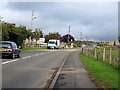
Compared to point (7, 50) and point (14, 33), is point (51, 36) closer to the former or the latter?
point (14, 33)

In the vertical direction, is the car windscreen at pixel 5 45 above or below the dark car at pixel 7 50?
above

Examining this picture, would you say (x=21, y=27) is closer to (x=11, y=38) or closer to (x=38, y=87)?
(x=11, y=38)

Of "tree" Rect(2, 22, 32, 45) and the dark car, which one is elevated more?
"tree" Rect(2, 22, 32, 45)

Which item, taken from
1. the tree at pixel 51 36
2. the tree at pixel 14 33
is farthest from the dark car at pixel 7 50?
the tree at pixel 51 36

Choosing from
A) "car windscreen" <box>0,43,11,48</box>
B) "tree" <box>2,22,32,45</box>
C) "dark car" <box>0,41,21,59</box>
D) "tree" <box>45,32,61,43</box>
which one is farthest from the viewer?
"tree" <box>45,32,61,43</box>

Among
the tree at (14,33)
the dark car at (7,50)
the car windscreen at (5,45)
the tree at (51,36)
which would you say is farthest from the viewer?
the tree at (51,36)

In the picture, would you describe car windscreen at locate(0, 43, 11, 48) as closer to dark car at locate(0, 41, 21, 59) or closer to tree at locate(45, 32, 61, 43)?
dark car at locate(0, 41, 21, 59)

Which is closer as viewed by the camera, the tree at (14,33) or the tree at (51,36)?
the tree at (14,33)

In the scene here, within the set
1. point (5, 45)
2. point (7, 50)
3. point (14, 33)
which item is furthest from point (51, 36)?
point (7, 50)

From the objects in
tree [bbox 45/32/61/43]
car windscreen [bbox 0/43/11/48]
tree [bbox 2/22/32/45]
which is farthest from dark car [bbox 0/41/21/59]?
tree [bbox 45/32/61/43]

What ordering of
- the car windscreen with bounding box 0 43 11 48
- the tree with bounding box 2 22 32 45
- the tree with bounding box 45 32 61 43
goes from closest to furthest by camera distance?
the car windscreen with bounding box 0 43 11 48 → the tree with bounding box 2 22 32 45 → the tree with bounding box 45 32 61 43

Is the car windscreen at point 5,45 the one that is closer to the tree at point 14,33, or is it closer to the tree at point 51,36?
the tree at point 14,33

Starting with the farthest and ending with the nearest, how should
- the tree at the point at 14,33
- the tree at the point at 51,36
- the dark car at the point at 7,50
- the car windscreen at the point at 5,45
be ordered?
1. the tree at the point at 51,36
2. the tree at the point at 14,33
3. the car windscreen at the point at 5,45
4. the dark car at the point at 7,50

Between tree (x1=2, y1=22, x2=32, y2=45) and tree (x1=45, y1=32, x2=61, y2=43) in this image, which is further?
tree (x1=45, y1=32, x2=61, y2=43)
